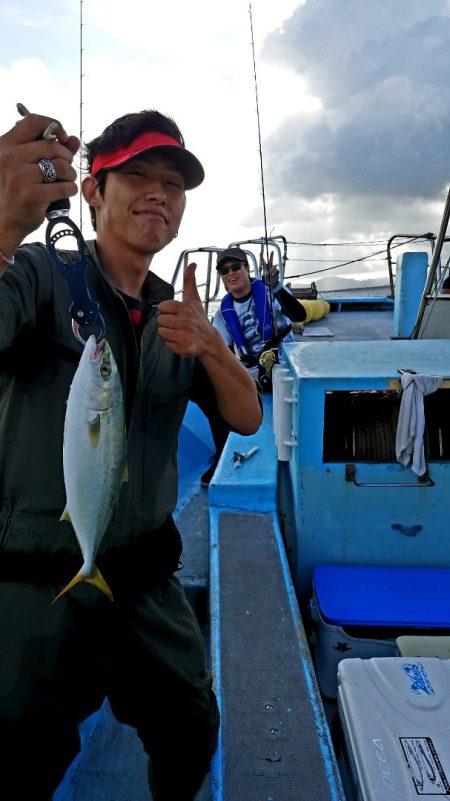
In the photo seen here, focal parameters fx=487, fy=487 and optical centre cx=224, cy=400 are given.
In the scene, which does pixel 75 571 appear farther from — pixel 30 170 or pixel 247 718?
A: pixel 30 170

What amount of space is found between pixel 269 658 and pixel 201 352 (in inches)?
62.6

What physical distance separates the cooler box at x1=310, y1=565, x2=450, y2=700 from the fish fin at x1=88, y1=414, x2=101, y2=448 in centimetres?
217

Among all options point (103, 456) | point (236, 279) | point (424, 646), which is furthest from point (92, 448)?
point (236, 279)

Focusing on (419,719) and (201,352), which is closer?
(201,352)

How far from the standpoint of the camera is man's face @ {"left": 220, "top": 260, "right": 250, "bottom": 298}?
583 centimetres

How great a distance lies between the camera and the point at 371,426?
3.62 meters

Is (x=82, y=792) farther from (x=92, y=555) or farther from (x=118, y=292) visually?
(x=118, y=292)

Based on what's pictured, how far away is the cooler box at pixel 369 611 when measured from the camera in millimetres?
2869

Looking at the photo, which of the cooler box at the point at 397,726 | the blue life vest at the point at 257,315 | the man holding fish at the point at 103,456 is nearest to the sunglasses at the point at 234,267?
the blue life vest at the point at 257,315

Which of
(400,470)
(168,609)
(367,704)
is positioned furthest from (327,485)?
(168,609)

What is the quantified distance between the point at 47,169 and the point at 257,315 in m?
4.84

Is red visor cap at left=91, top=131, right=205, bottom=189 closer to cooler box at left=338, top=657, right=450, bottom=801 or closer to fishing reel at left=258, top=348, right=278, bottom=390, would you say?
cooler box at left=338, top=657, right=450, bottom=801

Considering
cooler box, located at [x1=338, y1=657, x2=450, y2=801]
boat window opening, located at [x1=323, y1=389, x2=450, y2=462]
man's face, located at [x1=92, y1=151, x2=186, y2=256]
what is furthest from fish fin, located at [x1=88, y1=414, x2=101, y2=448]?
boat window opening, located at [x1=323, y1=389, x2=450, y2=462]

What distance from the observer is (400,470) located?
11.3 ft
